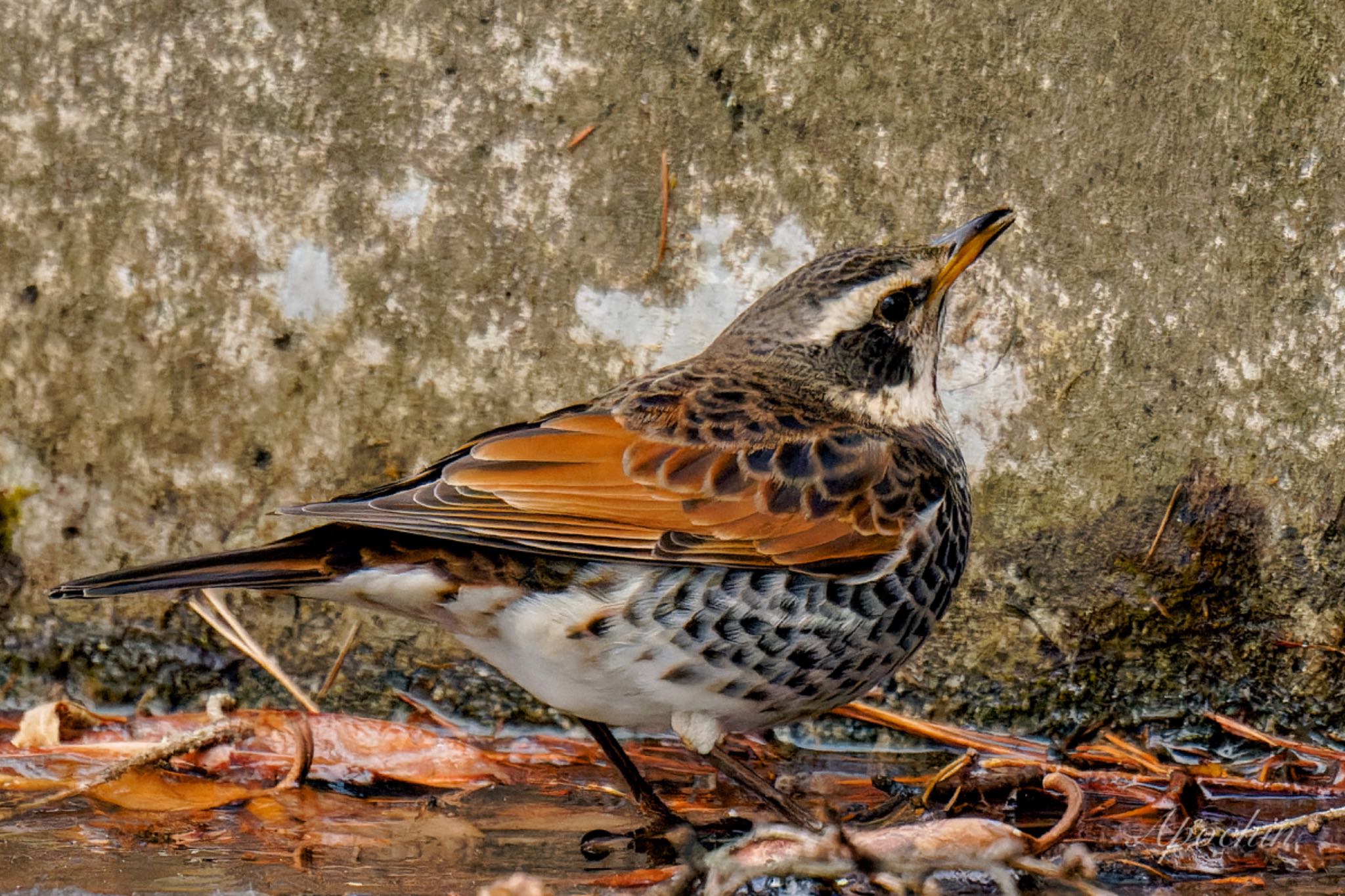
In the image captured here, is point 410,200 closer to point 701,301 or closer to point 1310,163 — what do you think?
point 701,301

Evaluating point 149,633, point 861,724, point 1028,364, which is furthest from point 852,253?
point 149,633

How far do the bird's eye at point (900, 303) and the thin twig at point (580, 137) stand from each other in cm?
114

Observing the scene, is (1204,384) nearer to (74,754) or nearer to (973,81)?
(973,81)

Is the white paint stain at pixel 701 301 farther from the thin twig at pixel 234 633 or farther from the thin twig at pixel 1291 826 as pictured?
the thin twig at pixel 1291 826

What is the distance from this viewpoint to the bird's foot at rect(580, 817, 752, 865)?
3947 millimetres

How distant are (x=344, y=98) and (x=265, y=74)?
259 millimetres

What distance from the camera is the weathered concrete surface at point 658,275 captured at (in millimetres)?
4840

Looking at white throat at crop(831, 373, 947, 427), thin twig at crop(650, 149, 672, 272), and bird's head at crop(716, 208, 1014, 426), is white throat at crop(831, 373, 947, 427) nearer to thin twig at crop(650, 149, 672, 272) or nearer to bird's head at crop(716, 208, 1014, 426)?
bird's head at crop(716, 208, 1014, 426)

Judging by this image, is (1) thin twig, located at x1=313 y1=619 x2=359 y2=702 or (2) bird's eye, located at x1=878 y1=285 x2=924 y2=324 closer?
(2) bird's eye, located at x1=878 y1=285 x2=924 y2=324

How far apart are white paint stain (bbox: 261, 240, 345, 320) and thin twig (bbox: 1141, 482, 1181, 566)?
2.68 metres

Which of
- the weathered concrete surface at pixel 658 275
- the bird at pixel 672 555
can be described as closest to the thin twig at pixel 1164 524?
the weathered concrete surface at pixel 658 275

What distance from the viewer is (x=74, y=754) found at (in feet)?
15.2

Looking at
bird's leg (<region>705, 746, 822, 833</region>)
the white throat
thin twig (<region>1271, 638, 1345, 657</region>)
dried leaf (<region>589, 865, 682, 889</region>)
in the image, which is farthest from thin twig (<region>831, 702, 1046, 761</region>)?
dried leaf (<region>589, 865, 682, 889</region>)

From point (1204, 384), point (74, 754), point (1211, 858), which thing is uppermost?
point (1204, 384)
